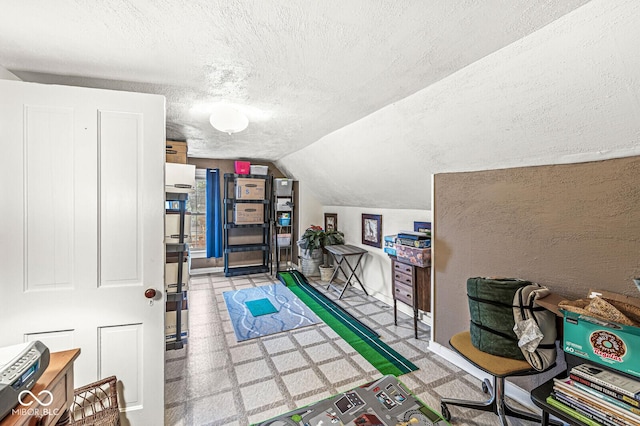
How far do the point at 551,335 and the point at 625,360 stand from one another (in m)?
0.39

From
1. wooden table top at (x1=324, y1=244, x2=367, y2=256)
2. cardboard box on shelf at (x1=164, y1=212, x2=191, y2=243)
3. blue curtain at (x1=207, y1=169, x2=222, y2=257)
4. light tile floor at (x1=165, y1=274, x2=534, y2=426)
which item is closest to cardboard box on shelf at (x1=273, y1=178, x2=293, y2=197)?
blue curtain at (x1=207, y1=169, x2=222, y2=257)

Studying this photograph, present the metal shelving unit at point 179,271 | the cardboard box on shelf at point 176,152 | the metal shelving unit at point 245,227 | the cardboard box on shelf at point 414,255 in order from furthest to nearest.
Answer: the metal shelving unit at point 245,227
the cardboard box on shelf at point 176,152
the cardboard box on shelf at point 414,255
the metal shelving unit at point 179,271

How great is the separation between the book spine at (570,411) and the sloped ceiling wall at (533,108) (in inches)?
52.7

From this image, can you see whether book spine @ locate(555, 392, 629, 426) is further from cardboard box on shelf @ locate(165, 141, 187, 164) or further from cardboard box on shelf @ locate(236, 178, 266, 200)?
cardboard box on shelf @ locate(236, 178, 266, 200)

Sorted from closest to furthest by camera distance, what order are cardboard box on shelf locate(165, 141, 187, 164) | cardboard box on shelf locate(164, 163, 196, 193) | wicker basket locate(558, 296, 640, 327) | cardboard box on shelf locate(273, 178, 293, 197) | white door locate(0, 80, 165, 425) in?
1. wicker basket locate(558, 296, 640, 327)
2. white door locate(0, 80, 165, 425)
3. cardboard box on shelf locate(164, 163, 196, 193)
4. cardboard box on shelf locate(165, 141, 187, 164)
5. cardboard box on shelf locate(273, 178, 293, 197)

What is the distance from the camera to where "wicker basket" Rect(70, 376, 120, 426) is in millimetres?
1472

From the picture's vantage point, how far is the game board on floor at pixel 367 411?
1.75 meters

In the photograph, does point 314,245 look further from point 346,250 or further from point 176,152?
point 176,152

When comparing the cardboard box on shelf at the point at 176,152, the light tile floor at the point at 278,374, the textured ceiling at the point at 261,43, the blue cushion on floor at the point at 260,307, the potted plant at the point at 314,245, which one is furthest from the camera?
the potted plant at the point at 314,245

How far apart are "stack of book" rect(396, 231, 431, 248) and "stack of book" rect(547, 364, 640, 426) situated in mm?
1579

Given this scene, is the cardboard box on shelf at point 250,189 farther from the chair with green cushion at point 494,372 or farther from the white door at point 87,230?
the chair with green cushion at point 494,372

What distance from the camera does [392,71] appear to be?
1657mm

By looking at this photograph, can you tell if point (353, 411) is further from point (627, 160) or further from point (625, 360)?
point (627, 160)

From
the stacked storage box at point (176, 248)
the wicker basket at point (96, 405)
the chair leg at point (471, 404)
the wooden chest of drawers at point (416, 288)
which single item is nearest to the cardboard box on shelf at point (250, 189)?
the stacked storage box at point (176, 248)
